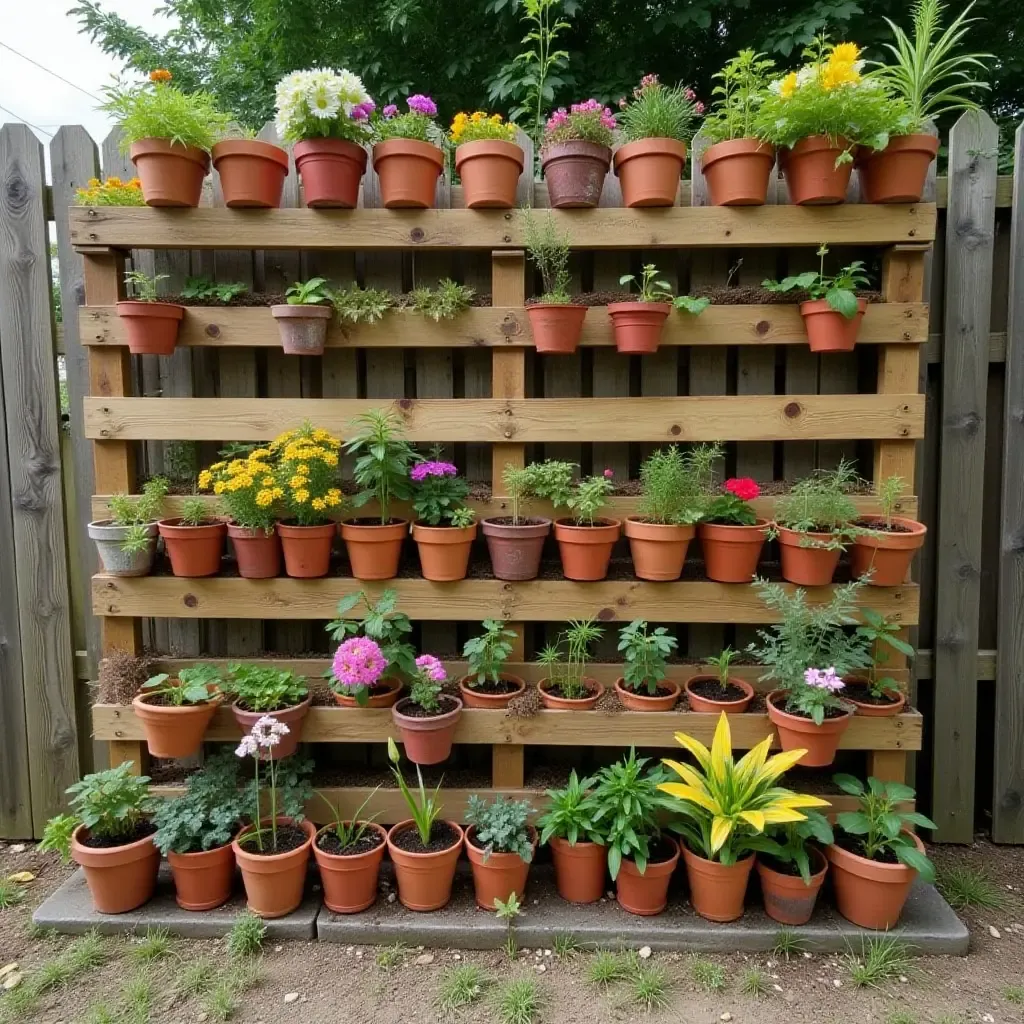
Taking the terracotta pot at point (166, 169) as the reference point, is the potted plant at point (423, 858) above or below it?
below

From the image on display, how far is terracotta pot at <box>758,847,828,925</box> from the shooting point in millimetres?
2340

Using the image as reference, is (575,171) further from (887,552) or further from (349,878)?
(349,878)

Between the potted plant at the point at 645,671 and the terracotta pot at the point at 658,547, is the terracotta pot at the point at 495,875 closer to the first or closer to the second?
the potted plant at the point at 645,671

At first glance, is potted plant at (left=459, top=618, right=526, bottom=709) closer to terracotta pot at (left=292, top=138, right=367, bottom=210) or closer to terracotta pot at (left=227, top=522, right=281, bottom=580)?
terracotta pot at (left=227, top=522, right=281, bottom=580)

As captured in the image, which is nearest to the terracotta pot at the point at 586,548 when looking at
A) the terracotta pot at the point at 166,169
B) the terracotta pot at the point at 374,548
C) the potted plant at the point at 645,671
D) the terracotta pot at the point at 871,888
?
the potted plant at the point at 645,671

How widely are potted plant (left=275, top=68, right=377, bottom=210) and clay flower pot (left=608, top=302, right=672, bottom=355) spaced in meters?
1.08

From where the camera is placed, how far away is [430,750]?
2.55 meters

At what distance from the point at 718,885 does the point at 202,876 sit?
70.0 inches

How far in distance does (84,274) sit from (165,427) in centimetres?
68

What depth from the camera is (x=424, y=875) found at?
7.91ft

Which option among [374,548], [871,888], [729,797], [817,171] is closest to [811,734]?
[729,797]

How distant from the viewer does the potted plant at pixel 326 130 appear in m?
2.44

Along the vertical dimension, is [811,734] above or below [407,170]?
below

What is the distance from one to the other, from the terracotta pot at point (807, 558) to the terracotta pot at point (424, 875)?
5.16 feet
